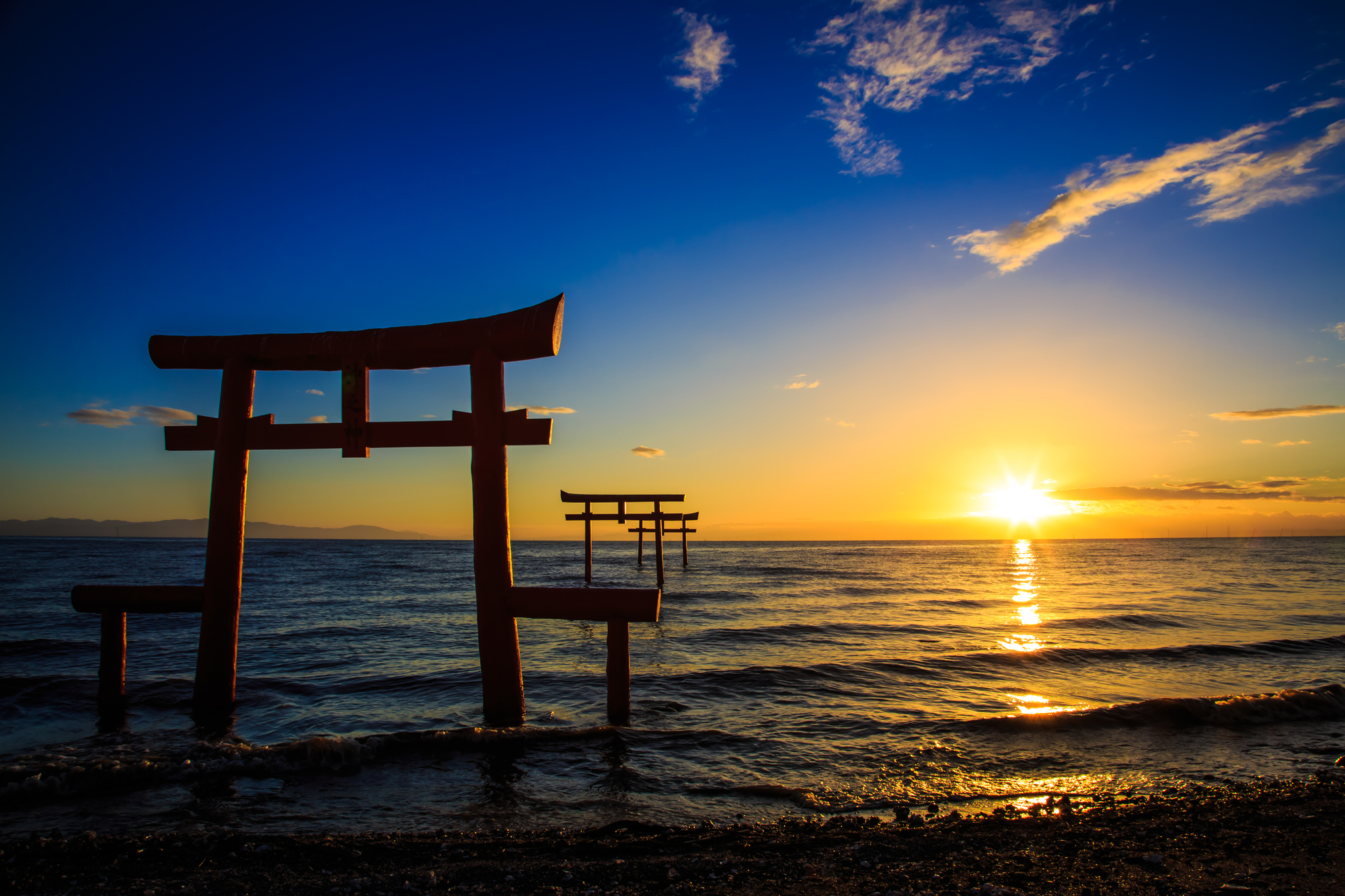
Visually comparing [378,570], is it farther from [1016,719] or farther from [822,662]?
[1016,719]

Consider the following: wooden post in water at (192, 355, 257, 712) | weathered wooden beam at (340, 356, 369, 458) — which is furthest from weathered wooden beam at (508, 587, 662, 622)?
wooden post in water at (192, 355, 257, 712)

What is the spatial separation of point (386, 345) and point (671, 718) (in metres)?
5.11

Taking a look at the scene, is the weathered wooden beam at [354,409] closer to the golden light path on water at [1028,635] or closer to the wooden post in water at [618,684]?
the wooden post in water at [618,684]

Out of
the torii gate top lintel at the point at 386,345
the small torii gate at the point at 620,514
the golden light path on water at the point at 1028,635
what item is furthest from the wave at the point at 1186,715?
the small torii gate at the point at 620,514

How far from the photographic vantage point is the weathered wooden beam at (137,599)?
5.87 meters

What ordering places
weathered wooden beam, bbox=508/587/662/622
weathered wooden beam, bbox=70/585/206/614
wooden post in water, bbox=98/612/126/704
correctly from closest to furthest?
1. weathered wooden beam, bbox=508/587/662/622
2. weathered wooden beam, bbox=70/585/206/614
3. wooden post in water, bbox=98/612/126/704

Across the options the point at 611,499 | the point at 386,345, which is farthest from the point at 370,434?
the point at 611,499

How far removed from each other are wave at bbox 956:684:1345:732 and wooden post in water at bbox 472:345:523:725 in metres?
5.00

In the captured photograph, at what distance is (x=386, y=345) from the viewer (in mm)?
5484

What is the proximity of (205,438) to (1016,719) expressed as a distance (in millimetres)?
9148

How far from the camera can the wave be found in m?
6.39

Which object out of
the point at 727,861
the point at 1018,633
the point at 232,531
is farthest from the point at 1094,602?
the point at 232,531

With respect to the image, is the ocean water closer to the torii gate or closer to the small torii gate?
the torii gate

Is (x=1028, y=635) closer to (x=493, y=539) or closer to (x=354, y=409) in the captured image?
(x=493, y=539)
